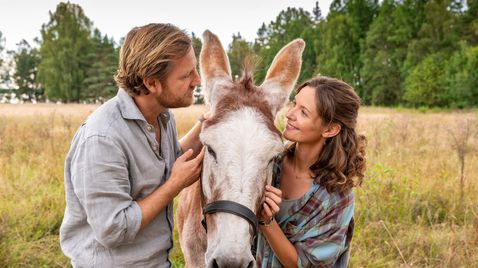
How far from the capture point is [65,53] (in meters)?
47.1

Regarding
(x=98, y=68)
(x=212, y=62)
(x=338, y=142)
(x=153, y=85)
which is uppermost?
(x=98, y=68)

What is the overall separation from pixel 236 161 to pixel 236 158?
0.05 ft

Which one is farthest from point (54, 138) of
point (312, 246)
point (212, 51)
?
point (312, 246)

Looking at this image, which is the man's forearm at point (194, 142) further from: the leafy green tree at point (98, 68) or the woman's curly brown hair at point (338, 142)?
the leafy green tree at point (98, 68)

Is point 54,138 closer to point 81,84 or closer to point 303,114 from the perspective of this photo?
point 303,114

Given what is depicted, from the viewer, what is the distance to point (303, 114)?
273 centimetres

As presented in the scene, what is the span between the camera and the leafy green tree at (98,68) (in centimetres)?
4272

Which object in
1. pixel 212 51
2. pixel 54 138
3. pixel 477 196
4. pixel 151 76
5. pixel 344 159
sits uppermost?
pixel 212 51

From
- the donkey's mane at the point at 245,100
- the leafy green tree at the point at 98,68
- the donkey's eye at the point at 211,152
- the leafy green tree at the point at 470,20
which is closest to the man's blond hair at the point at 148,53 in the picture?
the donkey's mane at the point at 245,100

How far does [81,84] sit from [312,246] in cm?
4950

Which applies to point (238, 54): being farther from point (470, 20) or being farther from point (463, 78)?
point (470, 20)

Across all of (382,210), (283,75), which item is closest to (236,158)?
(283,75)

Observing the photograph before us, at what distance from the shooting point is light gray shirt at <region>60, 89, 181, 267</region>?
2088 mm

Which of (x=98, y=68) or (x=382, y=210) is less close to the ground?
(x=98, y=68)
